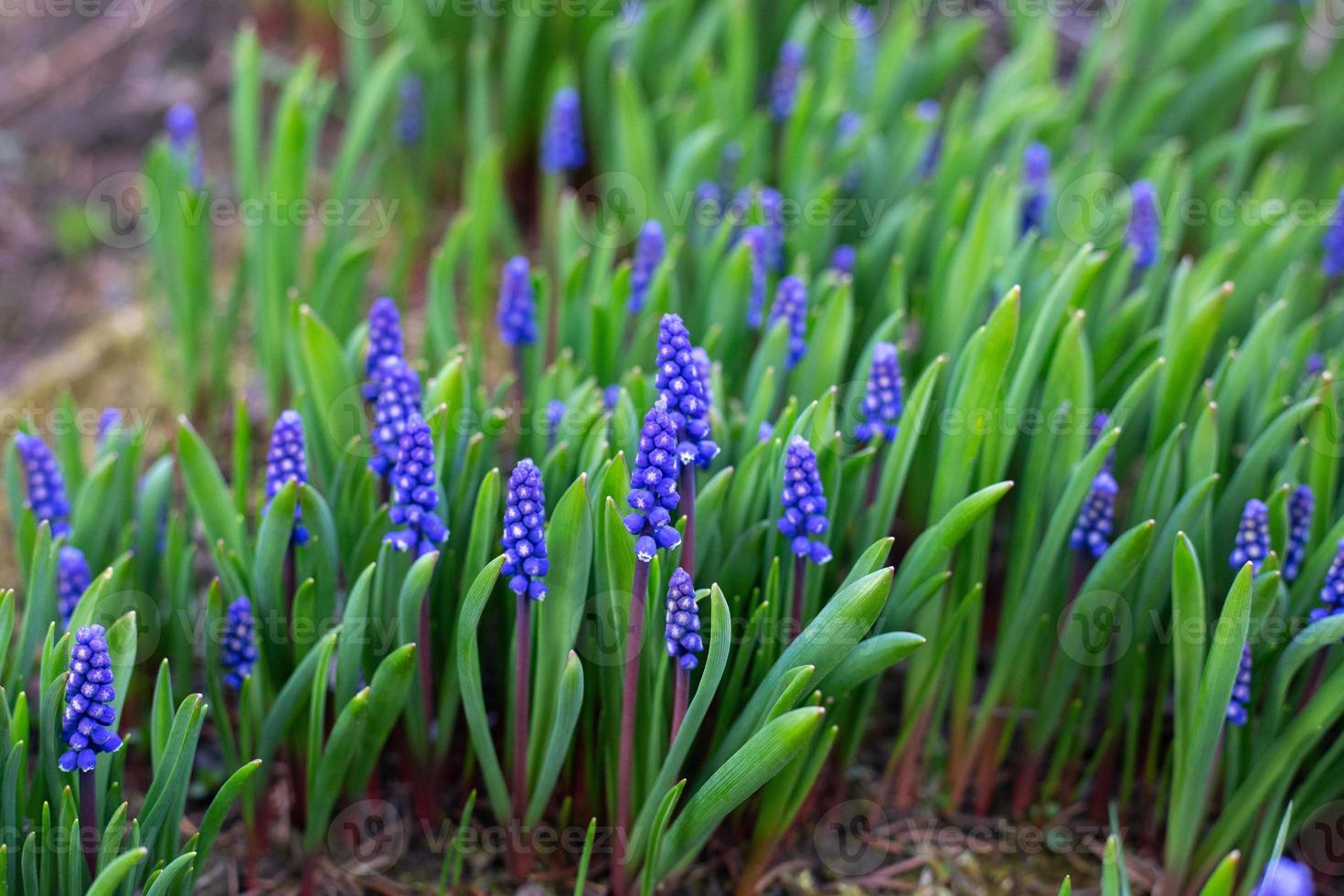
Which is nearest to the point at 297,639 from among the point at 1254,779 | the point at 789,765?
the point at 789,765

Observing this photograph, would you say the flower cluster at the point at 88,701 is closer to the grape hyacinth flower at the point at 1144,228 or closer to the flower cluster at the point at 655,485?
the flower cluster at the point at 655,485

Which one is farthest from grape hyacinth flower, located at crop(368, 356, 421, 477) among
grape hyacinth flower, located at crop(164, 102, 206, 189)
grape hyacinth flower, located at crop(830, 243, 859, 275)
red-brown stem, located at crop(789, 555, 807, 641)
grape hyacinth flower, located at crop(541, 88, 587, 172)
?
grape hyacinth flower, located at crop(164, 102, 206, 189)

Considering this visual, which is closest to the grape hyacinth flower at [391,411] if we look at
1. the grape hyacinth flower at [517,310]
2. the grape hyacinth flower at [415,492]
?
the grape hyacinth flower at [415,492]

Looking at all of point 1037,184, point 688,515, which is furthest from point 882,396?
point 1037,184

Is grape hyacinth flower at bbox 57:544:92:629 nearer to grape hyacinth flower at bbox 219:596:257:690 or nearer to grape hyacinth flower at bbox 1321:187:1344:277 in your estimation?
grape hyacinth flower at bbox 219:596:257:690

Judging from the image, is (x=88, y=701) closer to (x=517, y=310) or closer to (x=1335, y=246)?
(x=517, y=310)
